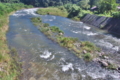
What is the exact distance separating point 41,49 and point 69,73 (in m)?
7.15

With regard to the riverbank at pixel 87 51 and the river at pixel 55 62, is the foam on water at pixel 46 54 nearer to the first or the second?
the river at pixel 55 62

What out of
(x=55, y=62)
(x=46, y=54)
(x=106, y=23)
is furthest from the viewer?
(x=106, y=23)

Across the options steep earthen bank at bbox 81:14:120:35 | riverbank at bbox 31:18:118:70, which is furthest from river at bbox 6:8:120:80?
steep earthen bank at bbox 81:14:120:35

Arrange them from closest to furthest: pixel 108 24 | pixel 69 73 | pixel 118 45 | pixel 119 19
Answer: pixel 69 73 → pixel 118 45 → pixel 119 19 → pixel 108 24

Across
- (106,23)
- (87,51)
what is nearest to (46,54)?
(87,51)

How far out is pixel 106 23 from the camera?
31609mm

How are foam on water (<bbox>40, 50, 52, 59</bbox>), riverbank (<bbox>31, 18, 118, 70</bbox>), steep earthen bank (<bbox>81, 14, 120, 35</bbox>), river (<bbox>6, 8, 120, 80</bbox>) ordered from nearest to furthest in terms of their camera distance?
river (<bbox>6, 8, 120, 80</bbox>) → riverbank (<bbox>31, 18, 118, 70</bbox>) → foam on water (<bbox>40, 50, 52, 59</bbox>) → steep earthen bank (<bbox>81, 14, 120, 35</bbox>)

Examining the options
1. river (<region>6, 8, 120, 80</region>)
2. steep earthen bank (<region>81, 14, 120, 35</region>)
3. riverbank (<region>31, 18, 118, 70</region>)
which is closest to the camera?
river (<region>6, 8, 120, 80</region>)

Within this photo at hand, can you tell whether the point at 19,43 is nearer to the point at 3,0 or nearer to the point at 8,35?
the point at 8,35

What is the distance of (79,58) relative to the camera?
16781 mm

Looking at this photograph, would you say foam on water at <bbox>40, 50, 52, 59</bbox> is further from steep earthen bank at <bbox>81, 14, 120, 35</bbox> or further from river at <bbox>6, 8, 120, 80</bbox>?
steep earthen bank at <bbox>81, 14, 120, 35</bbox>

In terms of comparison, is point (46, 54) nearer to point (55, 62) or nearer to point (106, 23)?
point (55, 62)

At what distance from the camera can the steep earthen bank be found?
2843 cm

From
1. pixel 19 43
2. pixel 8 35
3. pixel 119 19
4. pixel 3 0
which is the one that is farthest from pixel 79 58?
pixel 3 0
